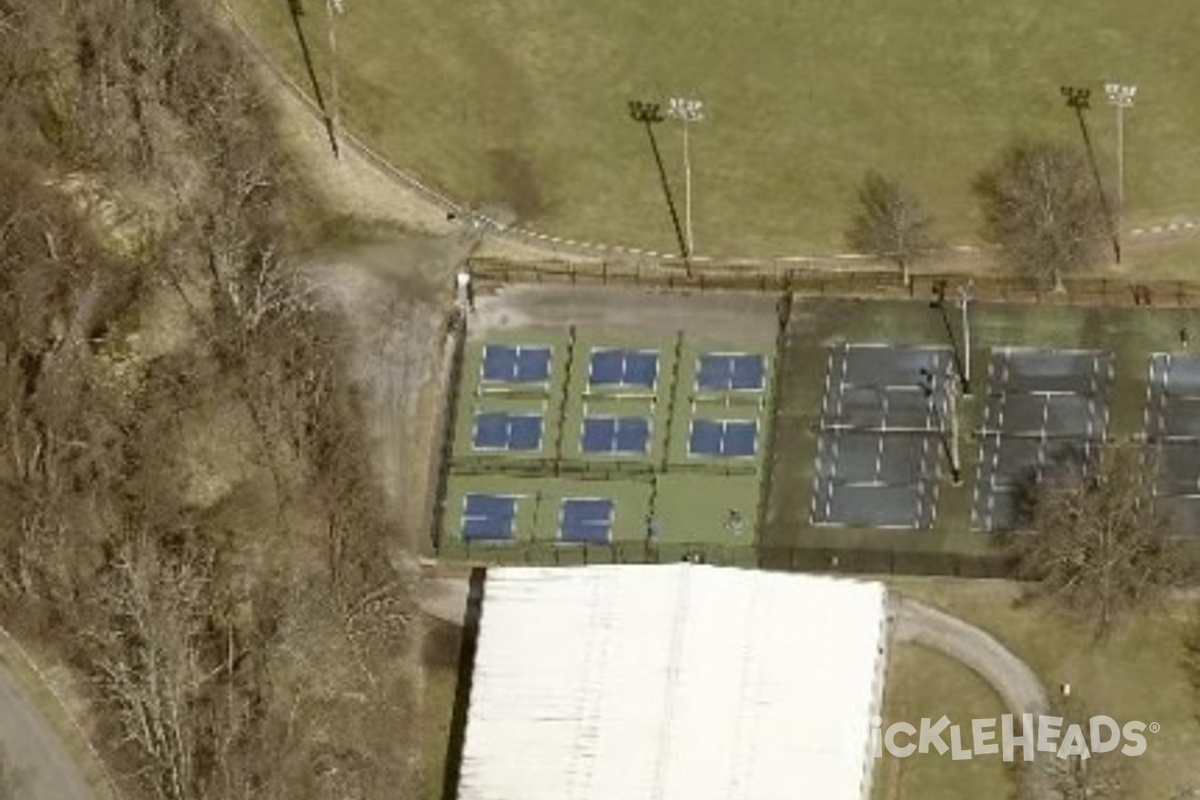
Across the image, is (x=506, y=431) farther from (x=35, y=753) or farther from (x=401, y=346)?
(x=35, y=753)

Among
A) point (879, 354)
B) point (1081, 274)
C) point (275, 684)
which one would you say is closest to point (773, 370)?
point (879, 354)

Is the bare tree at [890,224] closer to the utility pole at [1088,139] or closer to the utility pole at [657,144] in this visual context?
the utility pole at [657,144]

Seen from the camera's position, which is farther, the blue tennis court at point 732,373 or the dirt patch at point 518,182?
the dirt patch at point 518,182

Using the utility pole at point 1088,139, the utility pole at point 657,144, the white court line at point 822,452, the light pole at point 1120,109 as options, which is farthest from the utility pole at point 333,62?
the light pole at point 1120,109

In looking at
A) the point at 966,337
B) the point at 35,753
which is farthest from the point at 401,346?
the point at 966,337

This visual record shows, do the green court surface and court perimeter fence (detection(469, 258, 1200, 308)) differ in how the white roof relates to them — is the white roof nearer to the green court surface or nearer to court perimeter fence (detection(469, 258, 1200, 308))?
the green court surface

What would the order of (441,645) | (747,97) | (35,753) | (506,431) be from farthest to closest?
(747,97) → (506,431) → (441,645) → (35,753)

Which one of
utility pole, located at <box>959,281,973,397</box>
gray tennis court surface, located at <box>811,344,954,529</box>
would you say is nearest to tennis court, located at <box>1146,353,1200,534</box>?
utility pole, located at <box>959,281,973,397</box>

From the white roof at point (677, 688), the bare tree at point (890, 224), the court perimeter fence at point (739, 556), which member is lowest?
the white roof at point (677, 688)
